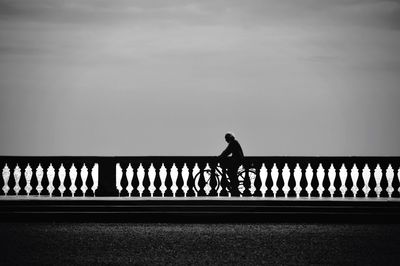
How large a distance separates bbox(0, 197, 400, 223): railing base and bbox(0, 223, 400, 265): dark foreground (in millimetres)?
698

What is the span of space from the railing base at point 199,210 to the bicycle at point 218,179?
1867mm

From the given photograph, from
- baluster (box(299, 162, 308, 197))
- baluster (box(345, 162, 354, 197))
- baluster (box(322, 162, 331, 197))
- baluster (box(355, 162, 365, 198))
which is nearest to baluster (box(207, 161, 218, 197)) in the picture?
baluster (box(299, 162, 308, 197))

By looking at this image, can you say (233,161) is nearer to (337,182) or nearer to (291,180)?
(291,180)

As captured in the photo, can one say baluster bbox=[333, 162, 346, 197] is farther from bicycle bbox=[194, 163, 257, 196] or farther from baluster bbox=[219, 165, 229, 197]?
baluster bbox=[219, 165, 229, 197]

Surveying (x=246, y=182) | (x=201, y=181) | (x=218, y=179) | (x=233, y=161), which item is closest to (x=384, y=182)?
(x=246, y=182)

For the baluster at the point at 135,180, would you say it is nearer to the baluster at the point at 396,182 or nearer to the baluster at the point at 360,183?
the baluster at the point at 360,183

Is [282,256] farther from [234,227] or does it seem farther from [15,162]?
[15,162]

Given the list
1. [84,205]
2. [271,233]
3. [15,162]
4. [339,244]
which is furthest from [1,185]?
[339,244]

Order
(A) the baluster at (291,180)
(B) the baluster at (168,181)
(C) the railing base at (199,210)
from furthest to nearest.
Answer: (B) the baluster at (168,181) < (A) the baluster at (291,180) < (C) the railing base at (199,210)

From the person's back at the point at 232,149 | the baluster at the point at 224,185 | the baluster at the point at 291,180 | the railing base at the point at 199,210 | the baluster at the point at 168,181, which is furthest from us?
the baluster at the point at 224,185

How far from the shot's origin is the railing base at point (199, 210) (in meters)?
16.7

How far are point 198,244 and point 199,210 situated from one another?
4751 millimetres

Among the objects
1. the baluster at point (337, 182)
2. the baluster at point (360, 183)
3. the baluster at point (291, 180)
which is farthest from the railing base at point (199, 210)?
the baluster at point (360, 183)

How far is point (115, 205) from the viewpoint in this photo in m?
18.3
